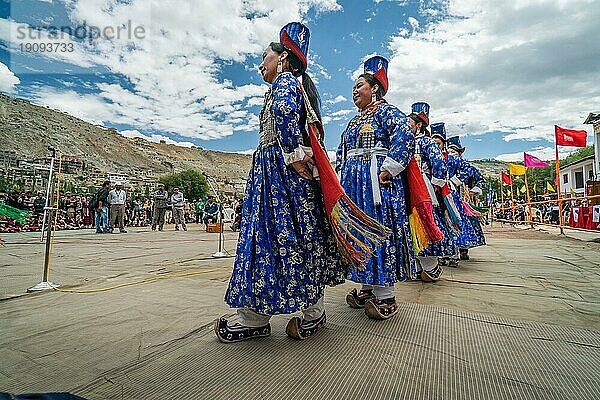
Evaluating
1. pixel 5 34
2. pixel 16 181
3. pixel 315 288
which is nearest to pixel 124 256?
pixel 5 34

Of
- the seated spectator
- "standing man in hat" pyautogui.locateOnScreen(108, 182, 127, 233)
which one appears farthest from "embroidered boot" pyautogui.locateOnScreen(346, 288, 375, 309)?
the seated spectator

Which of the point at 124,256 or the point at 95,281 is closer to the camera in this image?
the point at 95,281

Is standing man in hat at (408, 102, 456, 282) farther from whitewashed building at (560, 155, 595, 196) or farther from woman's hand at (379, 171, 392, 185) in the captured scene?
whitewashed building at (560, 155, 595, 196)

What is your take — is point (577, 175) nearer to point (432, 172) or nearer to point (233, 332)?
point (432, 172)

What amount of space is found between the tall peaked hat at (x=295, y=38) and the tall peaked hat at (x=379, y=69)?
72 centimetres

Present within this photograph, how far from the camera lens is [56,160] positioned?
10.2ft

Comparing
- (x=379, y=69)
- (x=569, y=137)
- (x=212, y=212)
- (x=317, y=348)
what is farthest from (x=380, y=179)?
(x=212, y=212)

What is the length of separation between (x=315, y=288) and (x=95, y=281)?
246cm

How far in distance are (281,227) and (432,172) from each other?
2.35 m

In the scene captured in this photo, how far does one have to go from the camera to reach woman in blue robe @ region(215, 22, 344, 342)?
1.63m

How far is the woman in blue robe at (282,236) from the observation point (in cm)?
163

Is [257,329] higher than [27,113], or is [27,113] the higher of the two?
[27,113]

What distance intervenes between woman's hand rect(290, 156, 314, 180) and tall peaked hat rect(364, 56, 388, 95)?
1.12m

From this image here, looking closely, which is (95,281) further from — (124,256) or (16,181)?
(16,181)
